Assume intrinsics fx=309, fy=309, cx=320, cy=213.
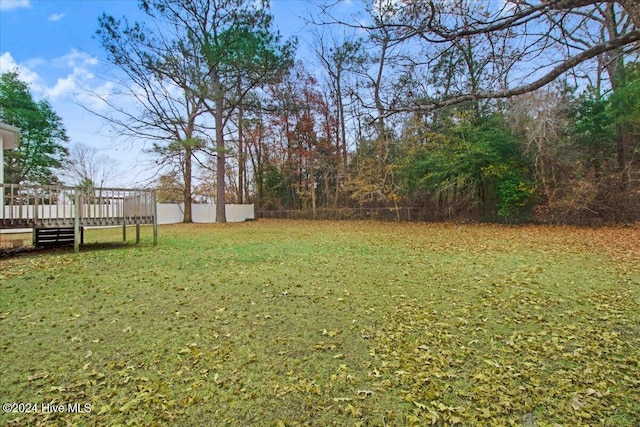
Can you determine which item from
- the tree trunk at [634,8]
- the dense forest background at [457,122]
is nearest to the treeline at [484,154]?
the dense forest background at [457,122]

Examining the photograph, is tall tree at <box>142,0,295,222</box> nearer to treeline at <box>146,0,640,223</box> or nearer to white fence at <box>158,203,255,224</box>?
treeline at <box>146,0,640,223</box>

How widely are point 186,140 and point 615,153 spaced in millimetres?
17752

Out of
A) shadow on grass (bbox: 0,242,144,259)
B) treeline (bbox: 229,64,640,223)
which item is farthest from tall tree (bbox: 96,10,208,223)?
shadow on grass (bbox: 0,242,144,259)

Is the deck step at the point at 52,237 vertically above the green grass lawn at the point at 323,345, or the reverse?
the deck step at the point at 52,237

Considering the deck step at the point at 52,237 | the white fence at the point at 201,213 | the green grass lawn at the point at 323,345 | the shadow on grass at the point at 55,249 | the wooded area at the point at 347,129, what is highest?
the wooded area at the point at 347,129

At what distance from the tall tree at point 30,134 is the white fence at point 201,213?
8354 millimetres

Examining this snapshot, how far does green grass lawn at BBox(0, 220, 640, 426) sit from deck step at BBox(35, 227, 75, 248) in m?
3.05

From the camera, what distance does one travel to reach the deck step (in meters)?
7.52

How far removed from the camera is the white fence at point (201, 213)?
18.0 m

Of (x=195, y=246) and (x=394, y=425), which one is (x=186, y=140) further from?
(x=394, y=425)

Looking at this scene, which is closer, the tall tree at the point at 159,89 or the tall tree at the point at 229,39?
the tall tree at the point at 159,89

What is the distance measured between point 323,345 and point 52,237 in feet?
27.3

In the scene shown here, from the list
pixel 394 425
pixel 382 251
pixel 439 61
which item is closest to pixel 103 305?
pixel 394 425

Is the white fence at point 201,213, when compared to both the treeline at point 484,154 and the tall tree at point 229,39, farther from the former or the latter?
the tall tree at point 229,39
